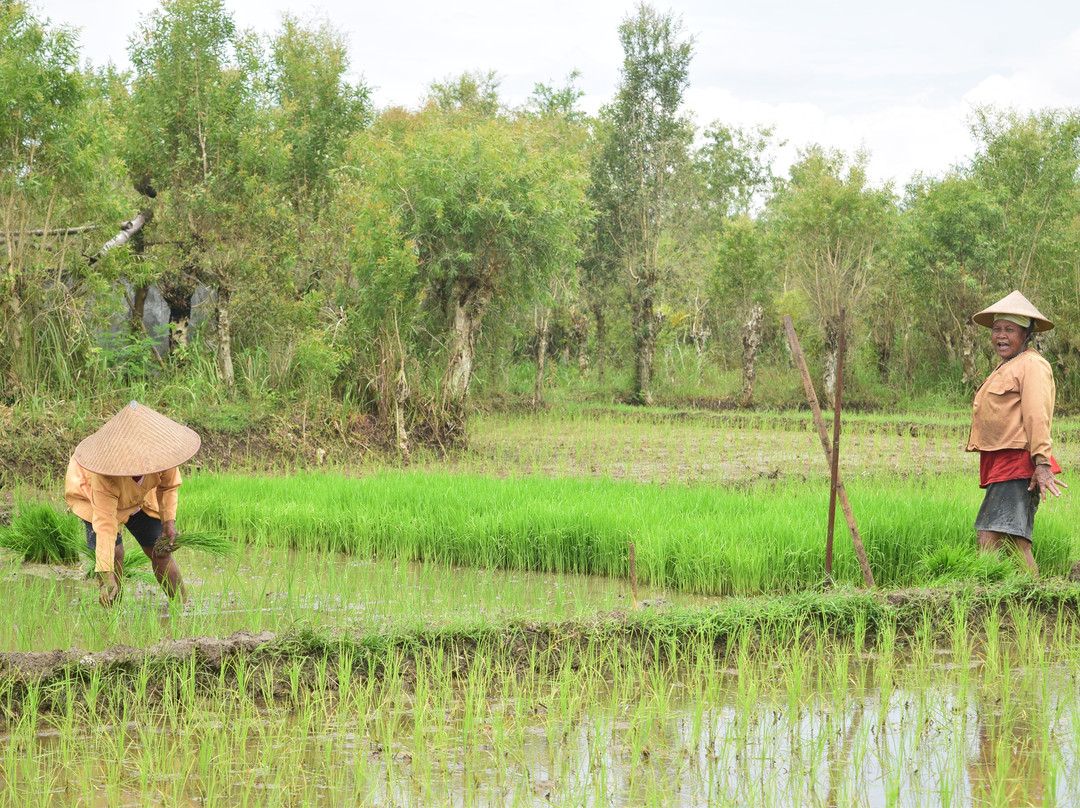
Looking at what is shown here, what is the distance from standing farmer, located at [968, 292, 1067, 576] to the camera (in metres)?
4.64

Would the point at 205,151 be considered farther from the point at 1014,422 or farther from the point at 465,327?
the point at 1014,422

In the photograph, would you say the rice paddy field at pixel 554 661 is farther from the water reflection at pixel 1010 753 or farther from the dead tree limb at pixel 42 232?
the dead tree limb at pixel 42 232

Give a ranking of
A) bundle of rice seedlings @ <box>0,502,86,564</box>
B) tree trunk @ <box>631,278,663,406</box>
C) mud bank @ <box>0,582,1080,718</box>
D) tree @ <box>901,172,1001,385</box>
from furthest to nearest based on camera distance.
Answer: tree trunk @ <box>631,278,663,406</box>, tree @ <box>901,172,1001,385</box>, bundle of rice seedlings @ <box>0,502,86,564</box>, mud bank @ <box>0,582,1080,718</box>

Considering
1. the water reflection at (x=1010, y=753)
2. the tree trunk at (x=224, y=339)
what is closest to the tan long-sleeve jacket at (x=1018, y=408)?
the water reflection at (x=1010, y=753)

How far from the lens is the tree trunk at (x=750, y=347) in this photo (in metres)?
17.7

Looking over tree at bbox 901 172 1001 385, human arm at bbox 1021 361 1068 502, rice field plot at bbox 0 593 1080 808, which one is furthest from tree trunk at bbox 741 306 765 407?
rice field plot at bbox 0 593 1080 808

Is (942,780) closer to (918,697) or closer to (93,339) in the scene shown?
(918,697)

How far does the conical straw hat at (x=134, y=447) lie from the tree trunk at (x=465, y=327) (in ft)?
25.8

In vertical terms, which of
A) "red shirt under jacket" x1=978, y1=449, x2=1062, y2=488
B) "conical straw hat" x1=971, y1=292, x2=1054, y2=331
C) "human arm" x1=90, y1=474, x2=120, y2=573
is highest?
"conical straw hat" x1=971, y1=292, x2=1054, y2=331

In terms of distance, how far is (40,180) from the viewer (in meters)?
9.43

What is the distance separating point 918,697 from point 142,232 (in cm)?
1047

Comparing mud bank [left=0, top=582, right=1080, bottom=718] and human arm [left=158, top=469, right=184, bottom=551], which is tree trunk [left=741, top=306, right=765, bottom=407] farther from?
human arm [left=158, top=469, right=184, bottom=551]

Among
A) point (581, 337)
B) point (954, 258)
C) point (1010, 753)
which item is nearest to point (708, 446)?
point (1010, 753)

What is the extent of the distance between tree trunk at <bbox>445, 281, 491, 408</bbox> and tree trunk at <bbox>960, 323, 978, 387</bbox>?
9.68 meters
